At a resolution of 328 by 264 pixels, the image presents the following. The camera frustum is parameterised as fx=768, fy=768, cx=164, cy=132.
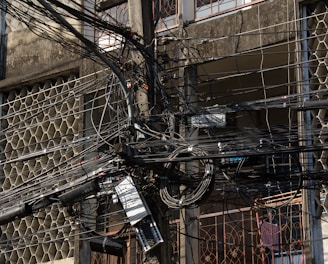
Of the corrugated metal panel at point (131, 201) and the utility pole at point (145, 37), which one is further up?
the utility pole at point (145, 37)

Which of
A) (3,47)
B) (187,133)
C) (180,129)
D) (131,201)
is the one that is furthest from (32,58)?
(131,201)

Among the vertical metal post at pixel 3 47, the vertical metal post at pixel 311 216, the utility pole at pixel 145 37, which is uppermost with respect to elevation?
the vertical metal post at pixel 3 47

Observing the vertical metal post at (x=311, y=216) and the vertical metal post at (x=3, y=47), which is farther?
the vertical metal post at (x=3, y=47)

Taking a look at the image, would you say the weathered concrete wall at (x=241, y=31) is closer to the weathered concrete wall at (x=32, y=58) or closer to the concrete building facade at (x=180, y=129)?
the concrete building facade at (x=180, y=129)

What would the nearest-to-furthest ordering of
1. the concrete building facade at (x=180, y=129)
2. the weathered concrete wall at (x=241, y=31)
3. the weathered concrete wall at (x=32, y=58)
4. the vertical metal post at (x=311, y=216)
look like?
the concrete building facade at (x=180, y=129), the vertical metal post at (x=311, y=216), the weathered concrete wall at (x=241, y=31), the weathered concrete wall at (x=32, y=58)

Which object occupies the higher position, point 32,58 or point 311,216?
point 32,58

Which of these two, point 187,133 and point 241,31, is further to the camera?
point 241,31

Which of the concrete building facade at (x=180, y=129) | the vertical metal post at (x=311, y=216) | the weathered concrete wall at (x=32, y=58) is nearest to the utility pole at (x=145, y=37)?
the concrete building facade at (x=180, y=129)

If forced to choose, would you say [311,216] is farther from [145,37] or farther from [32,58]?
[32,58]

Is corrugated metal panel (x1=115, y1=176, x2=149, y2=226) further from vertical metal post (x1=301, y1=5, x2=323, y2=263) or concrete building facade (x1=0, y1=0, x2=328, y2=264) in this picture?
vertical metal post (x1=301, y1=5, x2=323, y2=263)

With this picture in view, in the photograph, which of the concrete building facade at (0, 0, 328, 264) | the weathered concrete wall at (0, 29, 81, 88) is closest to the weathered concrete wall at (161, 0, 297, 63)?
the concrete building facade at (0, 0, 328, 264)

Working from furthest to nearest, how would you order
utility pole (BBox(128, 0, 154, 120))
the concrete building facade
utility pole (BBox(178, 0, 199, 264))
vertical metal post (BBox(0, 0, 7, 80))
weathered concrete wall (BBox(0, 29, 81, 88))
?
vertical metal post (BBox(0, 0, 7, 80)) < weathered concrete wall (BBox(0, 29, 81, 88)) < utility pole (BBox(178, 0, 199, 264)) < utility pole (BBox(128, 0, 154, 120)) < the concrete building facade

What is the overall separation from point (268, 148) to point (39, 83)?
5.08 m

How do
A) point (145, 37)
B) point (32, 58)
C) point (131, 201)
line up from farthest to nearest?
1. point (32, 58)
2. point (145, 37)
3. point (131, 201)
